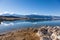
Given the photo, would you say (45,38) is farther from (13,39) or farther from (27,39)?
(13,39)

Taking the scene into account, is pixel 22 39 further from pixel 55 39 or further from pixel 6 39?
pixel 55 39

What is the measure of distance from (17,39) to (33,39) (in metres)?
1.15

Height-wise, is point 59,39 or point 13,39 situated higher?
point 59,39

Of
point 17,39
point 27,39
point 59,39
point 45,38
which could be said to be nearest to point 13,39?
point 17,39

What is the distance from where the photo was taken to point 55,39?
7773 mm

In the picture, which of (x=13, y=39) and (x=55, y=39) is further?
(x=13, y=39)

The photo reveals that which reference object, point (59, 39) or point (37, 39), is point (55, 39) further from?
point (37, 39)

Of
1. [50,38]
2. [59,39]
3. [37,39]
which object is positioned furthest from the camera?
[37,39]

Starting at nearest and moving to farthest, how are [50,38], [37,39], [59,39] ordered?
[59,39], [50,38], [37,39]

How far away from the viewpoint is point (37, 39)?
9.17 m

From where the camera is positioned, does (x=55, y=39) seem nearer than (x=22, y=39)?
Yes

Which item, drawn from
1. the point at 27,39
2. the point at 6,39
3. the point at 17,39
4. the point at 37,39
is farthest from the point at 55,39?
the point at 6,39

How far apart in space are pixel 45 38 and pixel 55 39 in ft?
1.93

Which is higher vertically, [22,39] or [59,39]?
[59,39]
